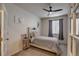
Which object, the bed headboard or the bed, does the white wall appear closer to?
the bed headboard

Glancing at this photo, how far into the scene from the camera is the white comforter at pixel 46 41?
8.14 ft

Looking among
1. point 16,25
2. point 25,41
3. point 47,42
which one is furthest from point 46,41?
point 16,25

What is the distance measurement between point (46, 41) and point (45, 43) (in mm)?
73

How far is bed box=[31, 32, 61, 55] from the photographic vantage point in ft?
8.03

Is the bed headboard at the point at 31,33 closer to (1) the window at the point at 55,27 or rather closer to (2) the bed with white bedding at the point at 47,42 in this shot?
(2) the bed with white bedding at the point at 47,42

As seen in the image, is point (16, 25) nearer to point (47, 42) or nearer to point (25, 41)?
point (25, 41)

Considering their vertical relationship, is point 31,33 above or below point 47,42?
above

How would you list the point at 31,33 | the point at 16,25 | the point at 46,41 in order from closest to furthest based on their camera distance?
the point at 16,25 < the point at 31,33 < the point at 46,41

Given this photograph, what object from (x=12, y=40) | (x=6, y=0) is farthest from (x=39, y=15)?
(x=6, y=0)

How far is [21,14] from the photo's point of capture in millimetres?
2215

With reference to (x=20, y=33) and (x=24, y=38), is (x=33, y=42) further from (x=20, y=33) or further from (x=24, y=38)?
(x=20, y=33)

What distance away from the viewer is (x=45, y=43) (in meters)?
2.68

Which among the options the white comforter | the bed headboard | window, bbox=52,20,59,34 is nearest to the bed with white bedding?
the white comforter

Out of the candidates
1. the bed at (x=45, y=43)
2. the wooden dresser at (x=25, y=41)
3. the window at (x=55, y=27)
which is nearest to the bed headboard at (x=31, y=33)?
the bed at (x=45, y=43)
